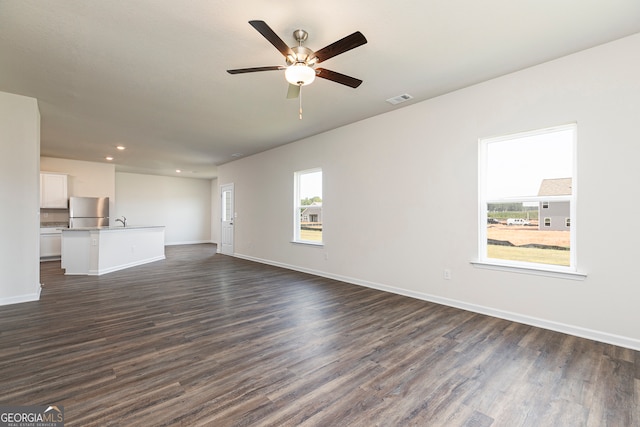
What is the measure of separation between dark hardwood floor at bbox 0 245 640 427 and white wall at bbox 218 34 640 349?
37 centimetres

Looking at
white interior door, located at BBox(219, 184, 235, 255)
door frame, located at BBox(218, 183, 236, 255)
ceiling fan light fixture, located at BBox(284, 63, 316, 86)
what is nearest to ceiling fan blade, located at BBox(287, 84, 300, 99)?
ceiling fan light fixture, located at BBox(284, 63, 316, 86)

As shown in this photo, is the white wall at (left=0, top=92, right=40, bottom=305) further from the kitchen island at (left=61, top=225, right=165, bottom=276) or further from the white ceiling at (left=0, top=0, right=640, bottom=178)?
the kitchen island at (left=61, top=225, right=165, bottom=276)

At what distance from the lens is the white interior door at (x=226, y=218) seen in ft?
28.2

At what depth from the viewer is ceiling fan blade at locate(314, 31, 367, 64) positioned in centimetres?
200

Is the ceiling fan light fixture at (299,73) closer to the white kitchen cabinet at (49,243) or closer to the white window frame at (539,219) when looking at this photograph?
the white window frame at (539,219)

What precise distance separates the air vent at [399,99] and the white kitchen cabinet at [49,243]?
8.96 metres

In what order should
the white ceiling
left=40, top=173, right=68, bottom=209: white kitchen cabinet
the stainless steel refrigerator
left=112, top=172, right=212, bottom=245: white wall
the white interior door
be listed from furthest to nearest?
left=112, top=172, right=212, bottom=245: white wall < the white interior door < the stainless steel refrigerator < left=40, top=173, right=68, bottom=209: white kitchen cabinet < the white ceiling

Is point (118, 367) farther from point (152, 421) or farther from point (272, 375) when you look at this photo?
point (272, 375)

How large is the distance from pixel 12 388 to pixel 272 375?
1.76 metres

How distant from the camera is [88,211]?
798cm

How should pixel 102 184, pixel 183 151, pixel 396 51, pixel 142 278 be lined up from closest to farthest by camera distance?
pixel 396 51, pixel 142 278, pixel 183 151, pixel 102 184

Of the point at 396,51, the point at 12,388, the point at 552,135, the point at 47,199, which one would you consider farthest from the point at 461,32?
the point at 47,199

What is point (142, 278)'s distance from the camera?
5.38 meters

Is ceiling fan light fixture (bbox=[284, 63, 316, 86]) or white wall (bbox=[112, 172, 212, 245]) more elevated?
ceiling fan light fixture (bbox=[284, 63, 316, 86])
